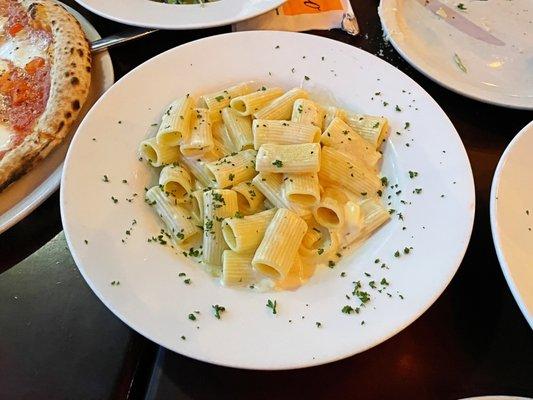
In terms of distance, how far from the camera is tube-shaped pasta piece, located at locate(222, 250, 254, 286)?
1.23 meters

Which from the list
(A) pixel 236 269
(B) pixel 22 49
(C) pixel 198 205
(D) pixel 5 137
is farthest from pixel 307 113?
(B) pixel 22 49

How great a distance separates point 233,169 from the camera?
1388 mm


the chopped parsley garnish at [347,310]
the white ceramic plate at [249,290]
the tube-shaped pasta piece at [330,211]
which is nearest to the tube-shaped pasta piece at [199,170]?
the white ceramic plate at [249,290]

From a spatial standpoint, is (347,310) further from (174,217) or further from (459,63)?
(459,63)

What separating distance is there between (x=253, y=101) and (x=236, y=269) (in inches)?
21.0

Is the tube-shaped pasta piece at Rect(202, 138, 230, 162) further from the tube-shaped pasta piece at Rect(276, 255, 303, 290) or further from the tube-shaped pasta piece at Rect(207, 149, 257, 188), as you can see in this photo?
the tube-shaped pasta piece at Rect(276, 255, 303, 290)

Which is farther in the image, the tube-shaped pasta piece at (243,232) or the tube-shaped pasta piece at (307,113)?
the tube-shaped pasta piece at (307,113)

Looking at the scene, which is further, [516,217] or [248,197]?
[248,197]

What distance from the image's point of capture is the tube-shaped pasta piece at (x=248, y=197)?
139cm

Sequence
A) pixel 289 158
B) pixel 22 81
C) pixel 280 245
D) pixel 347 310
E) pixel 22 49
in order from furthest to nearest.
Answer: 1. pixel 22 49
2. pixel 22 81
3. pixel 289 158
4. pixel 280 245
5. pixel 347 310

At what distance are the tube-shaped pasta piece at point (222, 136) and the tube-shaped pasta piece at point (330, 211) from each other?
0.33 m

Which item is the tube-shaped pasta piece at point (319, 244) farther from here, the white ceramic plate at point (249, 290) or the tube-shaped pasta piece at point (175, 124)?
the tube-shaped pasta piece at point (175, 124)

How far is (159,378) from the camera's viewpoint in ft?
3.93

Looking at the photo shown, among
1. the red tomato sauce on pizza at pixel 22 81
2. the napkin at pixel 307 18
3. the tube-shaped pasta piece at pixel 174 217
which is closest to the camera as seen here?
the tube-shaped pasta piece at pixel 174 217
